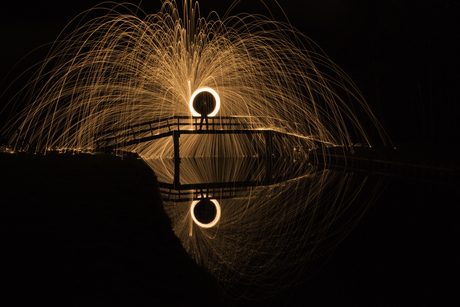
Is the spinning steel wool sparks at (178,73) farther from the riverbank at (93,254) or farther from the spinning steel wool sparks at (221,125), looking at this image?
the riverbank at (93,254)

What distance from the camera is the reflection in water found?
6.44 meters

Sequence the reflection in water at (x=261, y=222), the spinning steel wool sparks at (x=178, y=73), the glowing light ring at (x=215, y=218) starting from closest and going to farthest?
1. the reflection in water at (x=261, y=222)
2. the glowing light ring at (x=215, y=218)
3. the spinning steel wool sparks at (x=178, y=73)

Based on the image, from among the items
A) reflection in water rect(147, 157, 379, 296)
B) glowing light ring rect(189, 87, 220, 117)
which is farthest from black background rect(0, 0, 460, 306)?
glowing light ring rect(189, 87, 220, 117)

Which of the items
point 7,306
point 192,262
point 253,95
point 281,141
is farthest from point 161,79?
point 7,306

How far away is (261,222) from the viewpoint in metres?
9.55

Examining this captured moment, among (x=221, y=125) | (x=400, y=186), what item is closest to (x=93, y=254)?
(x=400, y=186)

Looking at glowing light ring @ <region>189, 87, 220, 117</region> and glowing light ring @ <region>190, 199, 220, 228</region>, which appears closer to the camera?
glowing light ring @ <region>190, 199, 220, 228</region>

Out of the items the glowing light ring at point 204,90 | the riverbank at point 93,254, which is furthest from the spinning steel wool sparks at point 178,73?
the riverbank at point 93,254

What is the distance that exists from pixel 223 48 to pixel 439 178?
13.3m

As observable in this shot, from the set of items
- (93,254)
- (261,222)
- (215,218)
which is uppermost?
(215,218)

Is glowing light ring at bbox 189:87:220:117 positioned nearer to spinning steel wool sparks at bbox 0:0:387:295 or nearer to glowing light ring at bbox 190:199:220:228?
spinning steel wool sparks at bbox 0:0:387:295

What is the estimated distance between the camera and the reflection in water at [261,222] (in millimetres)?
6437

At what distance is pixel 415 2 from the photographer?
95.8 feet

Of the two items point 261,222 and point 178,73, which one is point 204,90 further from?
point 261,222
